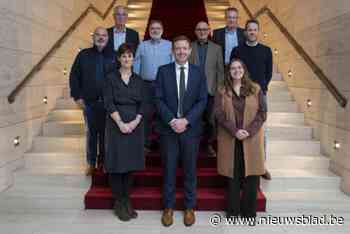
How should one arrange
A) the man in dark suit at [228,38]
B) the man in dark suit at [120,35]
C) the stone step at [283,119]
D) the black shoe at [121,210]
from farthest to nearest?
the stone step at [283,119] < the man in dark suit at [228,38] < the man in dark suit at [120,35] < the black shoe at [121,210]

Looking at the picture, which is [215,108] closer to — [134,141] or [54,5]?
[134,141]

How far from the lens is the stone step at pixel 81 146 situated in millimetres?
4445

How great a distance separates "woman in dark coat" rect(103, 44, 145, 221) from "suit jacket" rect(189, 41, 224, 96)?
708 mm

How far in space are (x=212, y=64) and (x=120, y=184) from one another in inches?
55.7

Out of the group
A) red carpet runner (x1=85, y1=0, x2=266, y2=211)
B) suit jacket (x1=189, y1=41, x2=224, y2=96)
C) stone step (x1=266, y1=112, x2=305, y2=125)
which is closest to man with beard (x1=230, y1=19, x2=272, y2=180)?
suit jacket (x1=189, y1=41, x2=224, y2=96)

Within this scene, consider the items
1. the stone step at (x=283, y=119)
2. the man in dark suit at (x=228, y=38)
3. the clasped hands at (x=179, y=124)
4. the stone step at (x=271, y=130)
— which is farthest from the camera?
the stone step at (x=283, y=119)

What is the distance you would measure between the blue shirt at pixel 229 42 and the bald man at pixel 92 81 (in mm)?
1222

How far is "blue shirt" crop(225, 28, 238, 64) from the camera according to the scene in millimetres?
4109

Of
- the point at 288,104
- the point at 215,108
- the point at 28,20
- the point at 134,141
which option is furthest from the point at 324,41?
the point at 28,20

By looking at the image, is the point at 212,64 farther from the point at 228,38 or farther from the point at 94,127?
the point at 94,127

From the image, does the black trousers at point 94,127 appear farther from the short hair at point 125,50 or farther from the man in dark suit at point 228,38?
the man in dark suit at point 228,38

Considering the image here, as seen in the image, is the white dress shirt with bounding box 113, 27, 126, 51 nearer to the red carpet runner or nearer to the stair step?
the red carpet runner

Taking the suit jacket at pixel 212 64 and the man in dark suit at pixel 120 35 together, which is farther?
the man in dark suit at pixel 120 35

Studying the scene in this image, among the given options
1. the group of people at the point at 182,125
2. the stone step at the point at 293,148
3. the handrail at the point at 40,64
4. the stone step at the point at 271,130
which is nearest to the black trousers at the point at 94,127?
the group of people at the point at 182,125
